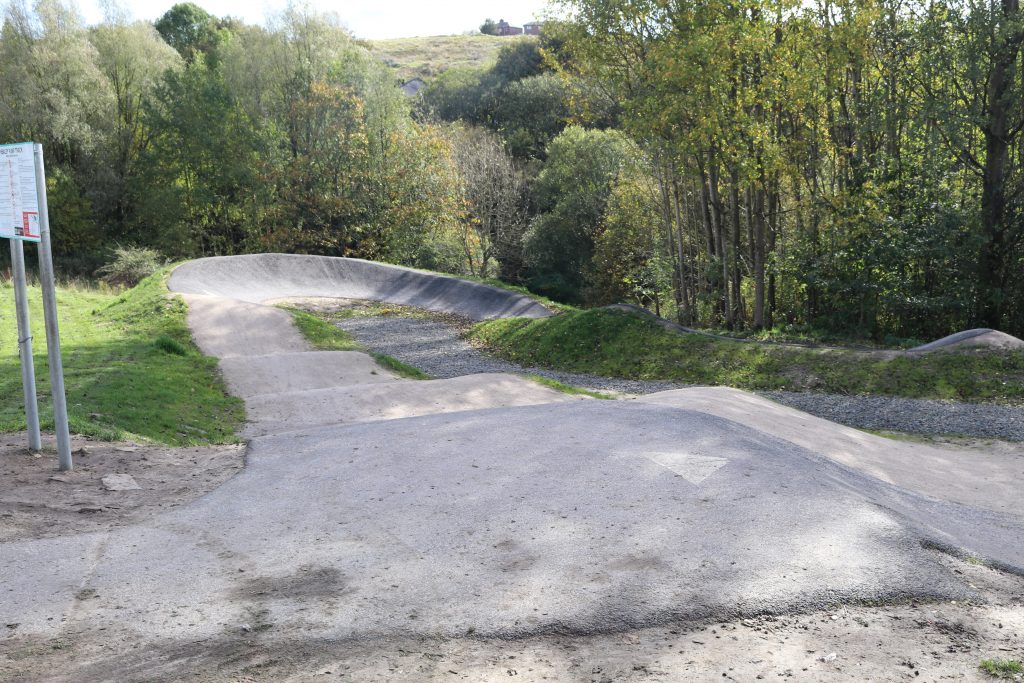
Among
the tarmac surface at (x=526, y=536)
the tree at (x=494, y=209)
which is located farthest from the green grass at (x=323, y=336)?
the tree at (x=494, y=209)

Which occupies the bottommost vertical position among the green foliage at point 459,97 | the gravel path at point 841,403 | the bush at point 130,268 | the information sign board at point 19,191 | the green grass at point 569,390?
the gravel path at point 841,403

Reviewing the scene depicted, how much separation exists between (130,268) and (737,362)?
26.5 metres

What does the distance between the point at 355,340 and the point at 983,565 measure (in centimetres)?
1690

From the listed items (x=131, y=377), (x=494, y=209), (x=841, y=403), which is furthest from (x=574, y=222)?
(x=131, y=377)

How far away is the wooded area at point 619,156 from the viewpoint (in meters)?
17.0

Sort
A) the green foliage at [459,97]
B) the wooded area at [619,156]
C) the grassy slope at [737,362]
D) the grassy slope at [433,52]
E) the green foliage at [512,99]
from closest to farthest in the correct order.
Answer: the grassy slope at [737,362] → the wooded area at [619,156] → the green foliage at [512,99] → the green foliage at [459,97] → the grassy slope at [433,52]

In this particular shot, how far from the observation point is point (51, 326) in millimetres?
6922

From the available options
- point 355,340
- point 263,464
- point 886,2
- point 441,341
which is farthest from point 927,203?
point 263,464

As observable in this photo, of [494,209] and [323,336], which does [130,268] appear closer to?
[494,209]

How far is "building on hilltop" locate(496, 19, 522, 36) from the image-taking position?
5103 inches

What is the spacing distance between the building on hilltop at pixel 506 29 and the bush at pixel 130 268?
10448 cm

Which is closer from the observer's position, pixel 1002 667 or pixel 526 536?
pixel 1002 667

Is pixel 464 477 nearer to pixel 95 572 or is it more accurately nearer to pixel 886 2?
pixel 95 572

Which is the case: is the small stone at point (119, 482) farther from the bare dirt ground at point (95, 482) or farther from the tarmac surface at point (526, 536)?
the tarmac surface at point (526, 536)
